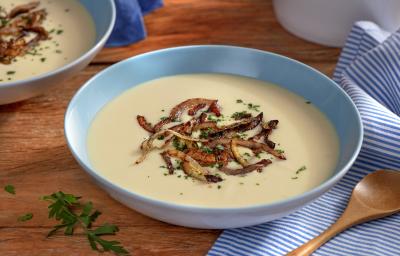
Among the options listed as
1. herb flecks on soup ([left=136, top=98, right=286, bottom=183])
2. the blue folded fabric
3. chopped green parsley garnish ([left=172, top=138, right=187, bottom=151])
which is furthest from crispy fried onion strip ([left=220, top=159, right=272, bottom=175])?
the blue folded fabric

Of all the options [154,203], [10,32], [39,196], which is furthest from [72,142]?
[10,32]

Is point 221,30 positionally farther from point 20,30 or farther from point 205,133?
point 205,133

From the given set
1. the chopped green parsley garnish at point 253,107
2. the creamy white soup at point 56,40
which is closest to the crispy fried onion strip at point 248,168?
the chopped green parsley garnish at point 253,107

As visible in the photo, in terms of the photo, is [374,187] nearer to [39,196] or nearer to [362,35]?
[362,35]

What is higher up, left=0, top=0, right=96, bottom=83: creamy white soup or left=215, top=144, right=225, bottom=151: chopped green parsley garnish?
left=215, top=144, right=225, bottom=151: chopped green parsley garnish

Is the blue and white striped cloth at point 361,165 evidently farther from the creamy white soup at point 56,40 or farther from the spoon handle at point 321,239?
the creamy white soup at point 56,40

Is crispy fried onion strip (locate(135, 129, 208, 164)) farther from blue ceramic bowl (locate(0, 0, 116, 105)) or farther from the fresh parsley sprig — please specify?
blue ceramic bowl (locate(0, 0, 116, 105))

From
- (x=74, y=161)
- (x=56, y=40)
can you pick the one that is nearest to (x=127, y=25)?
(x=56, y=40)
